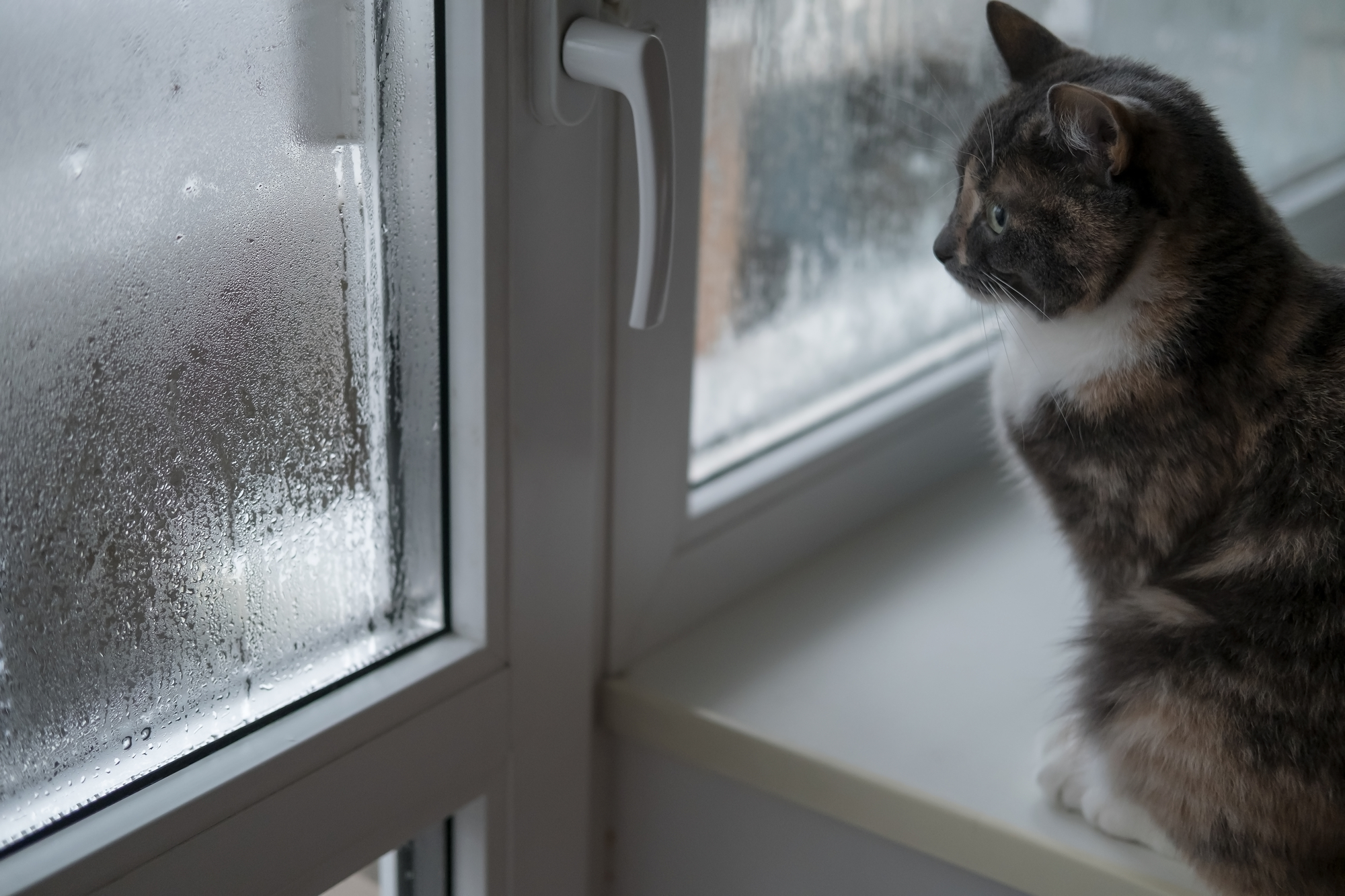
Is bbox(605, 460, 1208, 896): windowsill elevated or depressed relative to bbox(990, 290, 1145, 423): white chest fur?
depressed

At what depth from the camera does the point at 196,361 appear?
0.59 meters

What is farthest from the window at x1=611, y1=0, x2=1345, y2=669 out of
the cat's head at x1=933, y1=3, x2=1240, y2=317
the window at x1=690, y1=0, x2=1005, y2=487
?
the cat's head at x1=933, y1=3, x2=1240, y2=317

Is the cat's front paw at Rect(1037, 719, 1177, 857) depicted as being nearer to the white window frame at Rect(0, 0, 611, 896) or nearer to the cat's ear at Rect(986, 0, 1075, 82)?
the white window frame at Rect(0, 0, 611, 896)

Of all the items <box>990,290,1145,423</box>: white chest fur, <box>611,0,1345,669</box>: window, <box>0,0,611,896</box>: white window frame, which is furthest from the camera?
<box>611,0,1345,669</box>: window

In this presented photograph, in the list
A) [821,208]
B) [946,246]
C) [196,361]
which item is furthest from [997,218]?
[196,361]

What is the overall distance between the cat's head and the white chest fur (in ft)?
0.06

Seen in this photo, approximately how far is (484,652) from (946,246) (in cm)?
42

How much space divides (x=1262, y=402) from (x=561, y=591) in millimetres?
473

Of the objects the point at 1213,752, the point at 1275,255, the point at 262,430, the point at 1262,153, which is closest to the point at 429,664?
the point at 262,430

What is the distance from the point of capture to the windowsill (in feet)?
2.52

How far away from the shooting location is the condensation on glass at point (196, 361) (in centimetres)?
52

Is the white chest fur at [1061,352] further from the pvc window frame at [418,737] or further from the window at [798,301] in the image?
the pvc window frame at [418,737]

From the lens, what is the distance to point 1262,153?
5.62 feet

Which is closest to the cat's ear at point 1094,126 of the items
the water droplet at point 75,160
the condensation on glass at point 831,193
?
the condensation on glass at point 831,193
